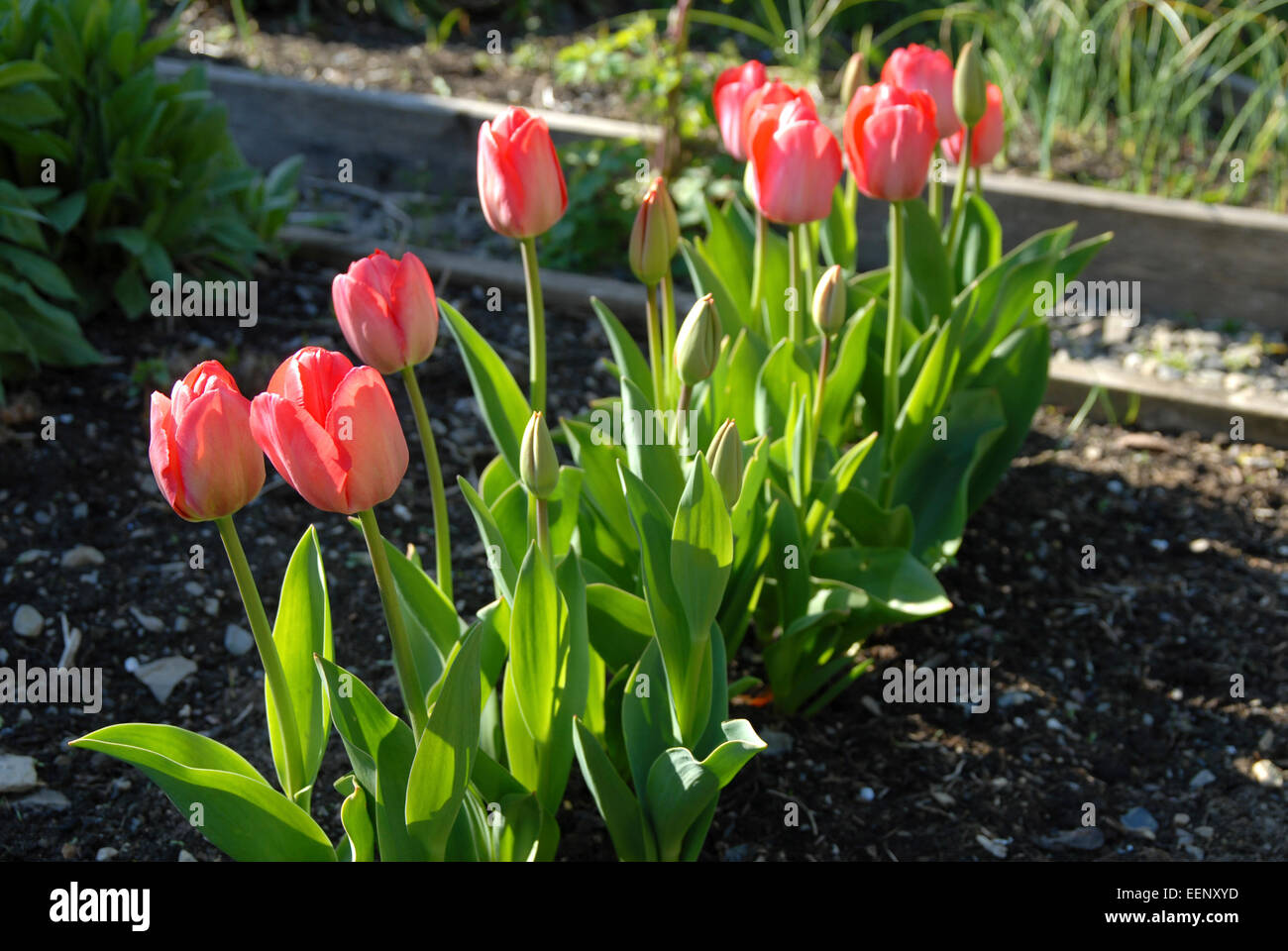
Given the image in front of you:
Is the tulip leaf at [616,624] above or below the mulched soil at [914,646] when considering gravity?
above

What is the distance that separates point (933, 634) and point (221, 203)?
81.4 inches

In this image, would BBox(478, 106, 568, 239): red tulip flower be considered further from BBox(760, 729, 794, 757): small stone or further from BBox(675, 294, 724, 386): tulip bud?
BBox(760, 729, 794, 757): small stone

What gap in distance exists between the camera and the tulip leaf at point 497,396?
1.80 m

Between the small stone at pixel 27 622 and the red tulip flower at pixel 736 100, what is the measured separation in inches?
58.7

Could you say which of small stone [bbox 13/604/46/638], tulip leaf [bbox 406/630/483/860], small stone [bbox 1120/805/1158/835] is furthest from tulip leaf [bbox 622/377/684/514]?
small stone [bbox 13/604/46/638]

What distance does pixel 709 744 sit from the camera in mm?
1644

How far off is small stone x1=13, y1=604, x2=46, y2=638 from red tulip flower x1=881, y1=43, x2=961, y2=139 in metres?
1.81

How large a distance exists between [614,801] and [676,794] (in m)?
0.14

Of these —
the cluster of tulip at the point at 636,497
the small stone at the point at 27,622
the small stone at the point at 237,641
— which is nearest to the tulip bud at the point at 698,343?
the cluster of tulip at the point at 636,497

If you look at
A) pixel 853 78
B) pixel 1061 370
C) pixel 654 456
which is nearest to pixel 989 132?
pixel 853 78

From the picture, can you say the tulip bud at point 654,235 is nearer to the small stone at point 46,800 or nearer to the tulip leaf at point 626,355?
the tulip leaf at point 626,355

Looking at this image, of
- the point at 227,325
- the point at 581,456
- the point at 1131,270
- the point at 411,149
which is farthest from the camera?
the point at 411,149

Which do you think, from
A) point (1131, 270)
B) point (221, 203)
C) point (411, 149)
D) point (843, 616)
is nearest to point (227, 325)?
point (221, 203)
